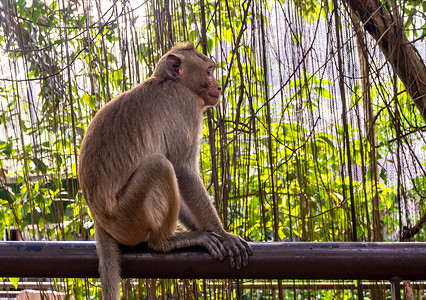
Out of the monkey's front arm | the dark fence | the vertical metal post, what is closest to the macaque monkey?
the monkey's front arm

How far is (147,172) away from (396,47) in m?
1.71

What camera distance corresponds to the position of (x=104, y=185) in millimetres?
2387

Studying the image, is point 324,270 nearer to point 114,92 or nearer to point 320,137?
point 320,137

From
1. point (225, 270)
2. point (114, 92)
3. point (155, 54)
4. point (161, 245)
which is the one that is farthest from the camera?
point (114, 92)

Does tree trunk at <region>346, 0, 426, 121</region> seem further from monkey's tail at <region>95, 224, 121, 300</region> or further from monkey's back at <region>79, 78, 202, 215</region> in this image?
monkey's tail at <region>95, 224, 121, 300</region>

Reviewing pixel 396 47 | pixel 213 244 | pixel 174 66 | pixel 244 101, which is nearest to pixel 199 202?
pixel 213 244

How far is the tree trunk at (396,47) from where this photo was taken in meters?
3.09

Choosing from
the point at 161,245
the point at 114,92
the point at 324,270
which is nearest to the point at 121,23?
the point at 114,92

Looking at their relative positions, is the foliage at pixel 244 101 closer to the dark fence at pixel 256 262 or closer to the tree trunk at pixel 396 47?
the tree trunk at pixel 396 47

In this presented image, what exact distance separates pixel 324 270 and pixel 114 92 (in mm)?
2954

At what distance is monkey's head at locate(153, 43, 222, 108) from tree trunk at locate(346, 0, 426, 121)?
99 cm

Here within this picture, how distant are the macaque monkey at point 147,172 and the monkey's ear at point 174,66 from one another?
3.4 inches

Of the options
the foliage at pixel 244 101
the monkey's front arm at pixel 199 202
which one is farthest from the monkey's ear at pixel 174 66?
the monkey's front arm at pixel 199 202

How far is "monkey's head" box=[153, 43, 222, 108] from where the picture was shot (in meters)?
2.83
